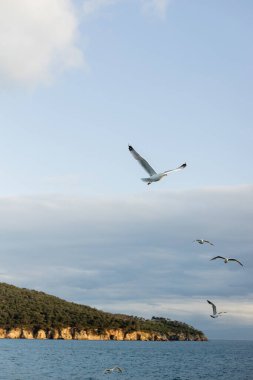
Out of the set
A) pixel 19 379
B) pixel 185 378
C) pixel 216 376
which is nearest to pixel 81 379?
pixel 19 379

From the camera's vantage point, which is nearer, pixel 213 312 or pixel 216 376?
pixel 213 312

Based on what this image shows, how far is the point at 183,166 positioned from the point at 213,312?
82.0ft

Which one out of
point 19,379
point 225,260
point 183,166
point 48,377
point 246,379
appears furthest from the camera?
point 246,379

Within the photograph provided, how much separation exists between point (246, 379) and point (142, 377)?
13.2 meters

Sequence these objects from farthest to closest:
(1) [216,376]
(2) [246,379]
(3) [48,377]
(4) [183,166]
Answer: (1) [216,376]
(2) [246,379]
(3) [48,377]
(4) [183,166]

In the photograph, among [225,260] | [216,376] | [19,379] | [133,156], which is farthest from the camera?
[216,376]

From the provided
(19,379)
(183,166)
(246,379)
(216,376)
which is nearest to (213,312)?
(183,166)

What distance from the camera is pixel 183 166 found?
2420 cm

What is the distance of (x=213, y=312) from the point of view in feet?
153

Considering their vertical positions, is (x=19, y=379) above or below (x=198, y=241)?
below

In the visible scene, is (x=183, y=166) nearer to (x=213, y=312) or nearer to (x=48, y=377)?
(x=213, y=312)

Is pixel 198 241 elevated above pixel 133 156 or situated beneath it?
elevated above

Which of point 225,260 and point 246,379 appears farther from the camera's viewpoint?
point 246,379

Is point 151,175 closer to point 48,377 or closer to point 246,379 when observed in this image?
point 48,377
